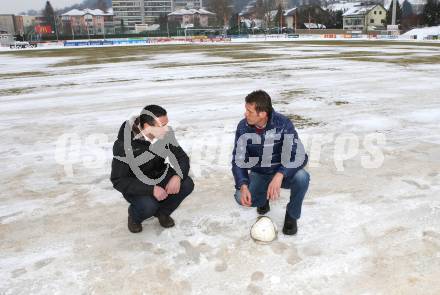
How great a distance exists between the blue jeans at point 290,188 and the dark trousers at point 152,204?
0.53 metres

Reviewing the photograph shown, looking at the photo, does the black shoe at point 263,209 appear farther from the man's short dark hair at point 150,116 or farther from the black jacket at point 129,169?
the man's short dark hair at point 150,116

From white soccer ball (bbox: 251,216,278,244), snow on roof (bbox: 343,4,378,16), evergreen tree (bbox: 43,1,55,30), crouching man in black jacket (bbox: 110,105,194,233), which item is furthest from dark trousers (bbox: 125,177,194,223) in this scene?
evergreen tree (bbox: 43,1,55,30)

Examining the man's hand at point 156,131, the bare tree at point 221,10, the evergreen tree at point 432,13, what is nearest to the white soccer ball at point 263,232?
the man's hand at point 156,131

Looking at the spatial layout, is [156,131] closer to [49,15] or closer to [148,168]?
[148,168]

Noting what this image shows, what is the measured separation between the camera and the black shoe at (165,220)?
12.7 ft

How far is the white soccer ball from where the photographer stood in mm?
3541

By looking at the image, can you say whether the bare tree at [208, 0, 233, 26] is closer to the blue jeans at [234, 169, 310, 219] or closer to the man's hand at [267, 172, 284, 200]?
the blue jeans at [234, 169, 310, 219]

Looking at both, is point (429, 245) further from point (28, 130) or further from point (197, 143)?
point (28, 130)

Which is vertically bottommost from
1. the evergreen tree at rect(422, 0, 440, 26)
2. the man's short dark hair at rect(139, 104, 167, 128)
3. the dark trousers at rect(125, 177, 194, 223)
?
the dark trousers at rect(125, 177, 194, 223)

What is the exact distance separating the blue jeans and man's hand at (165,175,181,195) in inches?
23.9

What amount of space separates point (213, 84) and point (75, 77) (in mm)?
6920

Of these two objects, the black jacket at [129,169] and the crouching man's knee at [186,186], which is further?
the crouching man's knee at [186,186]

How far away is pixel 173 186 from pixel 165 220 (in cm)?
49

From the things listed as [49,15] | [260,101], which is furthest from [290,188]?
[49,15]
